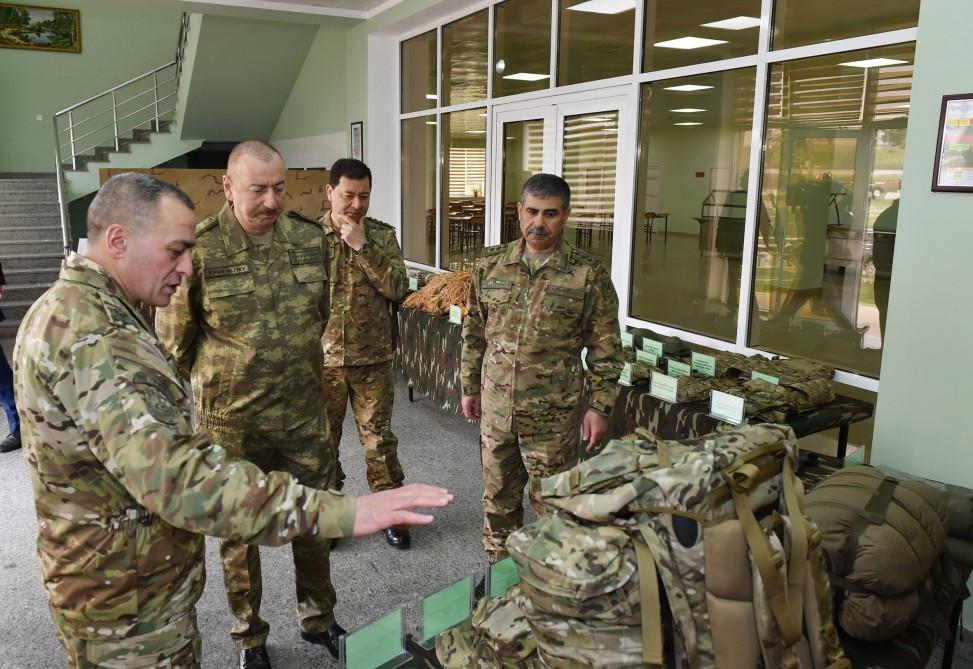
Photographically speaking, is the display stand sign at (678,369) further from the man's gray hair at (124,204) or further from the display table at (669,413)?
the man's gray hair at (124,204)

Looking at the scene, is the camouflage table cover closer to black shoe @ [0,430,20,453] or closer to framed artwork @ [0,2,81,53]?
black shoe @ [0,430,20,453]

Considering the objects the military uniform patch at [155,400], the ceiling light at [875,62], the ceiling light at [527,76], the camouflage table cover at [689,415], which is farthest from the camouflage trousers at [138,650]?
the ceiling light at [527,76]

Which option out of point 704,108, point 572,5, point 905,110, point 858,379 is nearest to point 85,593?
point 858,379

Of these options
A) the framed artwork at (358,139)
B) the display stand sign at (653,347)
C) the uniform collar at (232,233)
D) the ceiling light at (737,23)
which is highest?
the ceiling light at (737,23)

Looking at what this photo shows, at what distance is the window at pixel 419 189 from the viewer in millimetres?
6461

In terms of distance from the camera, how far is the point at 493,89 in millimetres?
5363

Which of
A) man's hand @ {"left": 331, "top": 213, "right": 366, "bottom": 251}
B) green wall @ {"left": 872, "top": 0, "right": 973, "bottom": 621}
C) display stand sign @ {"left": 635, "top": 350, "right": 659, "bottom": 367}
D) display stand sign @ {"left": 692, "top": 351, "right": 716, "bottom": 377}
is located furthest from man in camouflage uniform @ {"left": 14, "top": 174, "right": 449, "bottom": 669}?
display stand sign @ {"left": 635, "top": 350, "right": 659, "bottom": 367}

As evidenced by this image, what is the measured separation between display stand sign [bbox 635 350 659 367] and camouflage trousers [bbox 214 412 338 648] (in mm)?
1620

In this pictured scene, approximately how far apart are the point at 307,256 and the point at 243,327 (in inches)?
11.5

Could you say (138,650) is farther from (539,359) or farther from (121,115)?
(121,115)

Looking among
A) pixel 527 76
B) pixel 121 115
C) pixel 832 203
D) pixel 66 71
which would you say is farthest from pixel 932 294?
pixel 66 71

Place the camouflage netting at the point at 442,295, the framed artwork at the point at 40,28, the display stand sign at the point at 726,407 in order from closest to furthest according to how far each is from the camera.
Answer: the display stand sign at the point at 726,407, the camouflage netting at the point at 442,295, the framed artwork at the point at 40,28

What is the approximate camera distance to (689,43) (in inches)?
147

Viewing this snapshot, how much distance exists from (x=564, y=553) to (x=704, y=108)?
10.4ft
